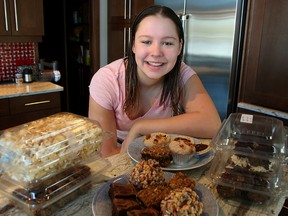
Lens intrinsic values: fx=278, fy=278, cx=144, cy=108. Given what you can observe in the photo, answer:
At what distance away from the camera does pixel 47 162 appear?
671 mm

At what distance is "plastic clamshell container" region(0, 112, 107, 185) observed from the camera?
2.15ft

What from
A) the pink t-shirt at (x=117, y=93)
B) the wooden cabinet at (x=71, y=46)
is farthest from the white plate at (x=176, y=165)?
the wooden cabinet at (x=71, y=46)

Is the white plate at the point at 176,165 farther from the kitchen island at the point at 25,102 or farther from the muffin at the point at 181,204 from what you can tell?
the kitchen island at the point at 25,102

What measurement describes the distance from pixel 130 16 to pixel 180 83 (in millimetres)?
1944

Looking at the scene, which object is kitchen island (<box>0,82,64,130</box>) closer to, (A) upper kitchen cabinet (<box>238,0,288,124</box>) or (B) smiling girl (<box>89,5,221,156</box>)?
(B) smiling girl (<box>89,5,221,156</box>)

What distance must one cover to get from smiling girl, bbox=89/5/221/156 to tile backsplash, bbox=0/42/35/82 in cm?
201

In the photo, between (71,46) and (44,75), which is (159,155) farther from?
(71,46)

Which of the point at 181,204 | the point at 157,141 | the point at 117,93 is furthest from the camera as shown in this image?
the point at 117,93

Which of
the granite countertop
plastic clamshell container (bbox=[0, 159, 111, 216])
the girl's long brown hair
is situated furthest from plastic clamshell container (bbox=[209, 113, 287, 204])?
the granite countertop

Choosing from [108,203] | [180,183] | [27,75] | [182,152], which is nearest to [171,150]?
[182,152]

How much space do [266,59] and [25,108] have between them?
2.11 meters

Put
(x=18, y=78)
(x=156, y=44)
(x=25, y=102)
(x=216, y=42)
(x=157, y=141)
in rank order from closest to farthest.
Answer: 1. (x=157, y=141)
2. (x=156, y=44)
3. (x=216, y=42)
4. (x=25, y=102)
5. (x=18, y=78)

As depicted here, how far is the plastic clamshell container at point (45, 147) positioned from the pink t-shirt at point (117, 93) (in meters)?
0.56

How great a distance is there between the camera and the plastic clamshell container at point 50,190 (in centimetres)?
67
